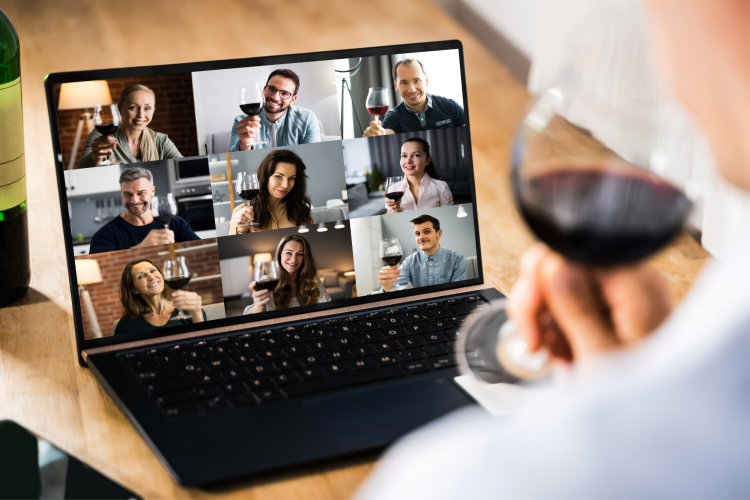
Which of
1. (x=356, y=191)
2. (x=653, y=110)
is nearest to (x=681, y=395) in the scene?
(x=653, y=110)

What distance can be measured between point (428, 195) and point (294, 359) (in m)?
0.28

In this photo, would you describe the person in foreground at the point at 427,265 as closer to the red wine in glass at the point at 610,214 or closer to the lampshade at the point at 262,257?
the lampshade at the point at 262,257

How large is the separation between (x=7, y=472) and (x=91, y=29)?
2.34m

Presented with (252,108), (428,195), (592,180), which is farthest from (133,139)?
(592,180)

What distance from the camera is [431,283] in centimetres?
86

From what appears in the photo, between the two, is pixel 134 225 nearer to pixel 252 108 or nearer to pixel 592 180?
pixel 252 108

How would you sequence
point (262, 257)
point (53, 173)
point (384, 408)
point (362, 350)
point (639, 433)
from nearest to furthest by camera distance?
point (639, 433) < point (384, 408) < point (362, 350) < point (262, 257) < point (53, 173)

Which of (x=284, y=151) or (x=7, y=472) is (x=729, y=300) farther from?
(x=284, y=151)

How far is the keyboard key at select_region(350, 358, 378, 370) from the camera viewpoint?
0.66 metres

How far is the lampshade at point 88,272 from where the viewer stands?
75cm

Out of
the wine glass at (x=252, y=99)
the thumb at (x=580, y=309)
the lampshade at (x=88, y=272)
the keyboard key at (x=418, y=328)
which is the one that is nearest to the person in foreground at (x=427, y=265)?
the keyboard key at (x=418, y=328)

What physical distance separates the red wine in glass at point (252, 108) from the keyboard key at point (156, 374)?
0.97 ft

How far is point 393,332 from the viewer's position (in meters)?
0.73

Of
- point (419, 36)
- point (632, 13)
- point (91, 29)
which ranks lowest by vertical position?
point (632, 13)
